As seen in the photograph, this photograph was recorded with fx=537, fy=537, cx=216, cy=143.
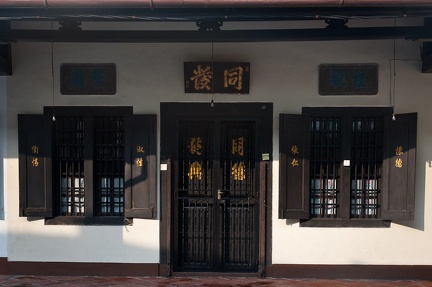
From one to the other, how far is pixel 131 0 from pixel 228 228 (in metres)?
3.81

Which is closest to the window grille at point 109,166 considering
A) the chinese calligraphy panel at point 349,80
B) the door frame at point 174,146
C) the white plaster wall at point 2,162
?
the door frame at point 174,146

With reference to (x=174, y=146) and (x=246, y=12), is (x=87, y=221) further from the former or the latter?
(x=246, y=12)

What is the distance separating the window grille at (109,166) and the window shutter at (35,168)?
2.17ft

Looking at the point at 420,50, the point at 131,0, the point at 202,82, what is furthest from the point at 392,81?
the point at 131,0

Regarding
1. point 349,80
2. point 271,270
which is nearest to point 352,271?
point 271,270

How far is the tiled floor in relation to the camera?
7.32 metres

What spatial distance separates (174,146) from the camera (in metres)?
7.65

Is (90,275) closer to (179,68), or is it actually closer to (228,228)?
(228,228)

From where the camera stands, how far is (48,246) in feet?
25.3

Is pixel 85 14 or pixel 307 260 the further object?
A: pixel 307 260

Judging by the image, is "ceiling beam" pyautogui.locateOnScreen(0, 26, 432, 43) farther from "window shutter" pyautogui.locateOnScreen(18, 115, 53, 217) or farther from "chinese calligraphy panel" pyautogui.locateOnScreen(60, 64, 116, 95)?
"window shutter" pyautogui.locateOnScreen(18, 115, 53, 217)

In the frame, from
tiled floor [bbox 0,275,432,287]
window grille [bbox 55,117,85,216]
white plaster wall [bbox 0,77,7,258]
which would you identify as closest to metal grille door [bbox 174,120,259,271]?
tiled floor [bbox 0,275,432,287]

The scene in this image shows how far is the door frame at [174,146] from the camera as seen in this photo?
7.54m

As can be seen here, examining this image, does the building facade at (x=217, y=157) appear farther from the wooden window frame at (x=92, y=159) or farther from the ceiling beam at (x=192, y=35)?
the ceiling beam at (x=192, y=35)
